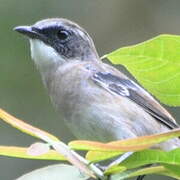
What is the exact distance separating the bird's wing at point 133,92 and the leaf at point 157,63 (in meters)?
2.06

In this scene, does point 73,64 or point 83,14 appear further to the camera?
point 83,14

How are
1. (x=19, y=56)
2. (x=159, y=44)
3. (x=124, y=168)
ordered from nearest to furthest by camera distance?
(x=124, y=168)
(x=159, y=44)
(x=19, y=56)

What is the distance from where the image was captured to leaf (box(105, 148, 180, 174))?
2.32m

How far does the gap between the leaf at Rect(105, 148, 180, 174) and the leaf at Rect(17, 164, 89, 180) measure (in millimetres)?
124

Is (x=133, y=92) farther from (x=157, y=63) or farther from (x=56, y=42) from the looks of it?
(x=157, y=63)

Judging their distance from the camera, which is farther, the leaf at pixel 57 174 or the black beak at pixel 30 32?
the black beak at pixel 30 32

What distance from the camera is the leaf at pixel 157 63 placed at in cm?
251

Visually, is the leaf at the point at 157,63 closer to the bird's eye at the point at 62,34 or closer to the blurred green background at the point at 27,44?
the bird's eye at the point at 62,34

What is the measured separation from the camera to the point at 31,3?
965cm

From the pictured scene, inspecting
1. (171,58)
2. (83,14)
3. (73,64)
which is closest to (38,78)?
(83,14)

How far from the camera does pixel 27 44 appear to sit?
9.82m

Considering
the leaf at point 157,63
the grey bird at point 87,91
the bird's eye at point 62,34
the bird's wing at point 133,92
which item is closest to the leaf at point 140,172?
the leaf at point 157,63

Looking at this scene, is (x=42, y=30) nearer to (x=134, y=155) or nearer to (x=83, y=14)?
(x=134, y=155)

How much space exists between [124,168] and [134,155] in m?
0.06
